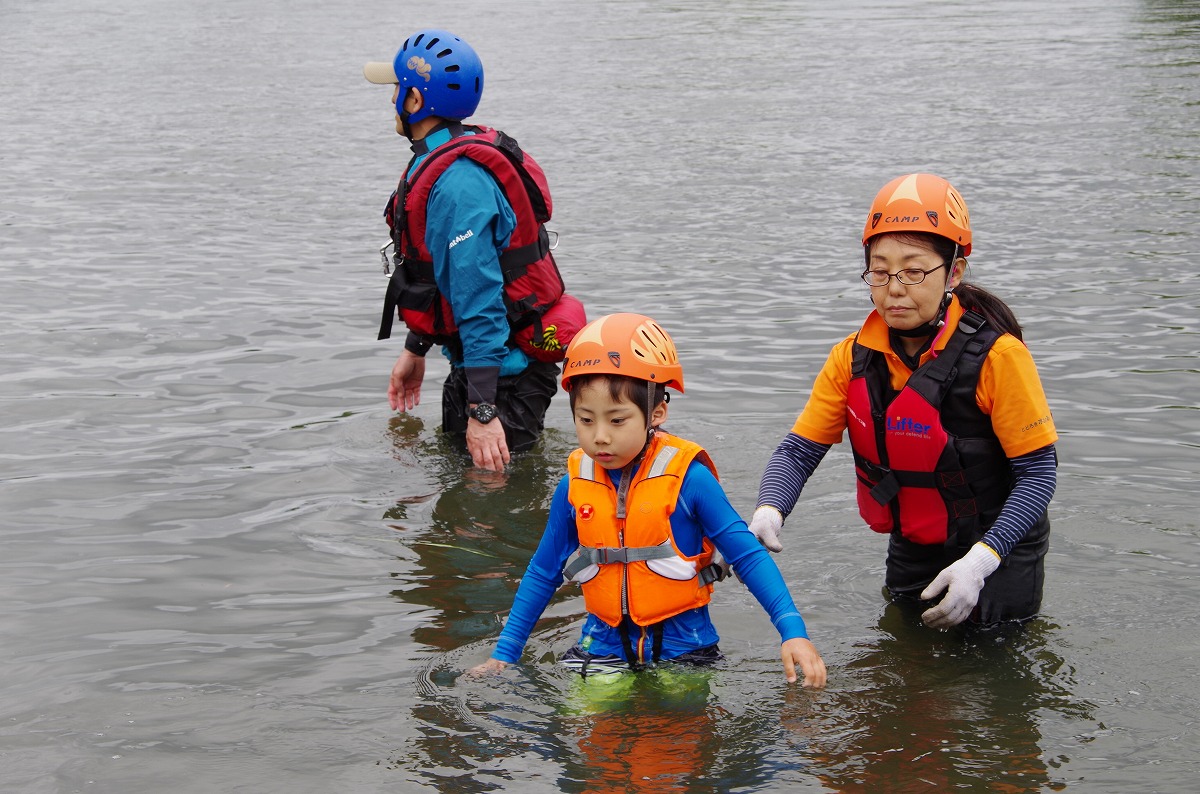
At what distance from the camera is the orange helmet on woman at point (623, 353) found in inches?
182

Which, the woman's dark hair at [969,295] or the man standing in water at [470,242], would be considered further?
the man standing in water at [470,242]

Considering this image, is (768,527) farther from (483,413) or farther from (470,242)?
(470,242)

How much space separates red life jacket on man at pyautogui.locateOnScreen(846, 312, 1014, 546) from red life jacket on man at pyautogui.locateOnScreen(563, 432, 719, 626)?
76 cm

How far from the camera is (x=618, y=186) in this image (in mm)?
16297

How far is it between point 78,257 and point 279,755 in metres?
9.50

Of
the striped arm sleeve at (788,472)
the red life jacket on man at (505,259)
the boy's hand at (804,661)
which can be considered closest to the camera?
the boy's hand at (804,661)

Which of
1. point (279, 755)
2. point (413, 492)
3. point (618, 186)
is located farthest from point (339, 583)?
point (618, 186)

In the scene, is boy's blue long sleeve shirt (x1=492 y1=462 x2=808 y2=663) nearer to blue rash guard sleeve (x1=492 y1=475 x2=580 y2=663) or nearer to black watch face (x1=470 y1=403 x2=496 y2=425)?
blue rash guard sleeve (x1=492 y1=475 x2=580 y2=663)

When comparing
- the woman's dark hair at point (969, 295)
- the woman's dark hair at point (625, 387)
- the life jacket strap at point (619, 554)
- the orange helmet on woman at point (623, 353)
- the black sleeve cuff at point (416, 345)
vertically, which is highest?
the woman's dark hair at point (969, 295)

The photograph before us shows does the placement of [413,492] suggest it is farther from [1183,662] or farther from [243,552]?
[1183,662]

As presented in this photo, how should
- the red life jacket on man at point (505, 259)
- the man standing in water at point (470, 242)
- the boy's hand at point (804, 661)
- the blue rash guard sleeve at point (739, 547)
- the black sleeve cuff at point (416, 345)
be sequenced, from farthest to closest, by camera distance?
the black sleeve cuff at point (416, 345), the red life jacket on man at point (505, 259), the man standing in water at point (470, 242), the blue rash guard sleeve at point (739, 547), the boy's hand at point (804, 661)

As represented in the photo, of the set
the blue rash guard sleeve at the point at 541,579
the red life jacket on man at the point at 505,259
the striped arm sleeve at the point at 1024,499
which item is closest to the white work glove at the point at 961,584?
the striped arm sleeve at the point at 1024,499

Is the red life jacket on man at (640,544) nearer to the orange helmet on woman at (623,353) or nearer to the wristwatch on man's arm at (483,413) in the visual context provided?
the orange helmet on woman at (623,353)

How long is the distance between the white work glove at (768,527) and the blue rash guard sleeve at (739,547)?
0.55 feet
